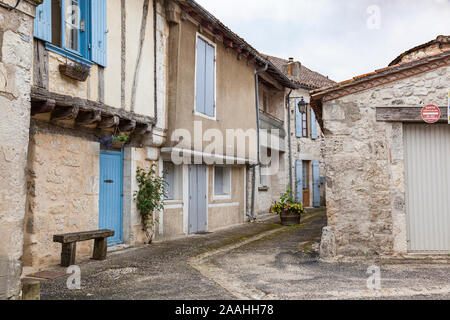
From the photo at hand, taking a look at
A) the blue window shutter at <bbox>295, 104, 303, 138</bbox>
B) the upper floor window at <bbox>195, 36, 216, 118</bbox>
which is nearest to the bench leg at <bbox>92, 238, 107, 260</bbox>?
the upper floor window at <bbox>195, 36, 216, 118</bbox>

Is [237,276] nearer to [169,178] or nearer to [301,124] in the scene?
[169,178]

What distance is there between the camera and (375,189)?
248 inches

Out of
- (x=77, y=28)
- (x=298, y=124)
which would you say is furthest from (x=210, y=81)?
(x=298, y=124)

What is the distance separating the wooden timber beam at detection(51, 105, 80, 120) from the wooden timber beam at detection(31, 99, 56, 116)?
0.36 m

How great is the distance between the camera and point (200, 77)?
390 inches

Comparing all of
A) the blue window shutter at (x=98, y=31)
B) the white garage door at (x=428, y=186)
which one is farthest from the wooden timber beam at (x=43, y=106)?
the white garage door at (x=428, y=186)

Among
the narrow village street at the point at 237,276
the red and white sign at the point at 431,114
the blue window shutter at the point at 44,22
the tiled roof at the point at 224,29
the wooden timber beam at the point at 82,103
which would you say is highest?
the tiled roof at the point at 224,29

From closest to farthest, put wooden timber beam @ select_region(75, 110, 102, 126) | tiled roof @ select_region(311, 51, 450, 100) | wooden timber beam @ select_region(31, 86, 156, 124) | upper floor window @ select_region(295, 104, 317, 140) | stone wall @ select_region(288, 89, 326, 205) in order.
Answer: wooden timber beam @ select_region(31, 86, 156, 124) → tiled roof @ select_region(311, 51, 450, 100) → wooden timber beam @ select_region(75, 110, 102, 126) → stone wall @ select_region(288, 89, 326, 205) → upper floor window @ select_region(295, 104, 317, 140)

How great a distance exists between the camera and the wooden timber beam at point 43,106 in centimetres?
554

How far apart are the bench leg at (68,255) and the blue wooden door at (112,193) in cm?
129

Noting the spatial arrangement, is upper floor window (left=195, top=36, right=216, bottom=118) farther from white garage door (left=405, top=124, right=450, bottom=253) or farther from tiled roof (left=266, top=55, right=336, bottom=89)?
tiled roof (left=266, top=55, right=336, bottom=89)

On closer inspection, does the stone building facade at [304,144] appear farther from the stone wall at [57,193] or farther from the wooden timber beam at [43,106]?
the wooden timber beam at [43,106]

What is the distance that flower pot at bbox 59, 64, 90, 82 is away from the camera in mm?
5876

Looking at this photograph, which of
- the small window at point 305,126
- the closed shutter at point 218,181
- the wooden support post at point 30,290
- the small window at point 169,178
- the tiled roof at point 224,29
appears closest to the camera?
the wooden support post at point 30,290
